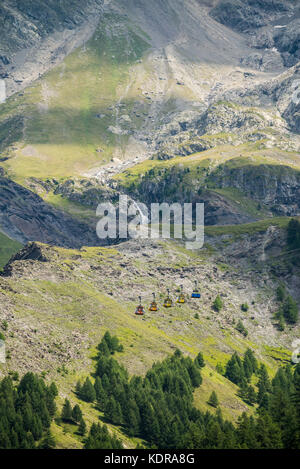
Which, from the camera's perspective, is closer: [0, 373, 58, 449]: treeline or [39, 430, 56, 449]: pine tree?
[0, 373, 58, 449]: treeline

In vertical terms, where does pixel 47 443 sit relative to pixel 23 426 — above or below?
below

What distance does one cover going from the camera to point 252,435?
17250 centimetres

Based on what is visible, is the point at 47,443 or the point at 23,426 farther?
the point at 23,426

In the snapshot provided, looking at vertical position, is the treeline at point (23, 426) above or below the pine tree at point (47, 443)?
above

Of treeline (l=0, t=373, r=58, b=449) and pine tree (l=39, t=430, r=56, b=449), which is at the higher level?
treeline (l=0, t=373, r=58, b=449)

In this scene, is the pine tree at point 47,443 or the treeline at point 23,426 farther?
the pine tree at point 47,443
